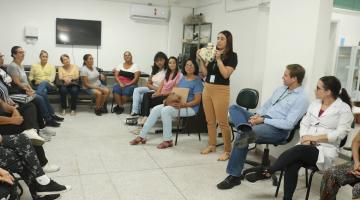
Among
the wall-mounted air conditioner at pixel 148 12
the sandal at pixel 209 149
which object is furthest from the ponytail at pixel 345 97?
the wall-mounted air conditioner at pixel 148 12

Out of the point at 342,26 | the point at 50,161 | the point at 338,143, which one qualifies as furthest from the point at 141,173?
the point at 342,26

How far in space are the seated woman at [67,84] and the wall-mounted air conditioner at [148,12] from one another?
6.44 feet

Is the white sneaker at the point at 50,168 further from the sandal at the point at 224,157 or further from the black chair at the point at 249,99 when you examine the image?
the black chair at the point at 249,99

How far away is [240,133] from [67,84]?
366 centimetres

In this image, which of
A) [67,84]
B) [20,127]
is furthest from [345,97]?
[67,84]

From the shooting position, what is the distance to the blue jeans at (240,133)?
9.74 ft

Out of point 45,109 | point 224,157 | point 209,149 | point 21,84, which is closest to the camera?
point 224,157

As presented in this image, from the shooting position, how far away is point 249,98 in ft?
12.4

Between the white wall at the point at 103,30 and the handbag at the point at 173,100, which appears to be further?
the white wall at the point at 103,30

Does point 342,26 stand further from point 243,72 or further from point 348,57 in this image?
point 243,72

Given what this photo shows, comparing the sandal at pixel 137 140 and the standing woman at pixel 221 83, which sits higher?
the standing woman at pixel 221 83

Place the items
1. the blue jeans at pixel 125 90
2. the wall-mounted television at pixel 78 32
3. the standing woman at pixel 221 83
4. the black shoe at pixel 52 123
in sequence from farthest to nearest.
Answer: the wall-mounted television at pixel 78 32 → the blue jeans at pixel 125 90 → the black shoe at pixel 52 123 → the standing woman at pixel 221 83

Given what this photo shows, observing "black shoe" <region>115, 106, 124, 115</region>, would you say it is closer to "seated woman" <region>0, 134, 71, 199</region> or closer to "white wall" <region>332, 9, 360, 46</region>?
"seated woman" <region>0, 134, 71, 199</region>

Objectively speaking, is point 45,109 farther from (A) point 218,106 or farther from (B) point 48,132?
(A) point 218,106
